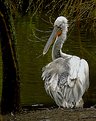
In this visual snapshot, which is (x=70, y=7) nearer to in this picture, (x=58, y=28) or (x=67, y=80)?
(x=67, y=80)

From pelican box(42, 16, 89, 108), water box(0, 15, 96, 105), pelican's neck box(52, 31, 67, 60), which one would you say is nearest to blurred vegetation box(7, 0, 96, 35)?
water box(0, 15, 96, 105)

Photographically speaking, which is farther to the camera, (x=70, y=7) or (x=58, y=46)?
(x=58, y=46)

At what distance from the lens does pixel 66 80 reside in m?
7.67

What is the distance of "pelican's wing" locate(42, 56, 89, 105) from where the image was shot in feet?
25.1

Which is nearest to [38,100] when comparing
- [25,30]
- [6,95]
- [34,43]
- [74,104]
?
[74,104]

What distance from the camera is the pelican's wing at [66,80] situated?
7.64 metres

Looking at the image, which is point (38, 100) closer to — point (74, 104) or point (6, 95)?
point (74, 104)

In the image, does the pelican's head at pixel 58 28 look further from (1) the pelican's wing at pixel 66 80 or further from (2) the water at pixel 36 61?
(1) the pelican's wing at pixel 66 80

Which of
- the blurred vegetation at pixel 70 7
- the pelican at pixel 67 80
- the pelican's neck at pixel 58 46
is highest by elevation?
the blurred vegetation at pixel 70 7

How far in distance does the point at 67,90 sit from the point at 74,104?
0.36 metres

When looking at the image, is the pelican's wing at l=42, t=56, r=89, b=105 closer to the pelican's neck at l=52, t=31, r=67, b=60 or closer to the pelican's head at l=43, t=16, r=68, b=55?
the pelican's neck at l=52, t=31, r=67, b=60

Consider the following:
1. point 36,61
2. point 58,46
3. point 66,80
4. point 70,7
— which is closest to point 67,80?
point 66,80

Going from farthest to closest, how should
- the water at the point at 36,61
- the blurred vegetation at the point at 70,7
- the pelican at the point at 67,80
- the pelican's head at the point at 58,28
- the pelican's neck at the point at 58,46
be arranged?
the water at the point at 36,61 < the pelican's head at the point at 58,28 < the pelican's neck at the point at 58,46 < the pelican at the point at 67,80 < the blurred vegetation at the point at 70,7

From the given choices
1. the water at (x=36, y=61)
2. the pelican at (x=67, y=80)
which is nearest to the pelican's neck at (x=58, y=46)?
the water at (x=36, y=61)
